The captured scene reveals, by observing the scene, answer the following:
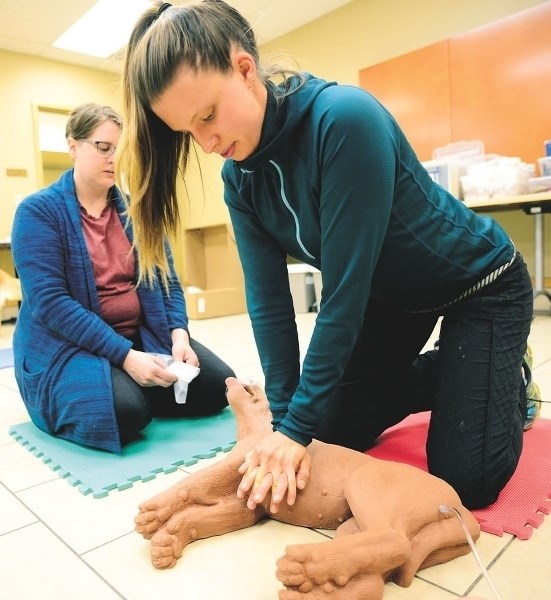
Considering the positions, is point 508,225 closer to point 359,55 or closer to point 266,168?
point 359,55

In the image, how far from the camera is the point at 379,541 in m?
0.69

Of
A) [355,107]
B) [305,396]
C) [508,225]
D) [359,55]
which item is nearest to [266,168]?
[355,107]

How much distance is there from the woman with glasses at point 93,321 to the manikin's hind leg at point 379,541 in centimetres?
73

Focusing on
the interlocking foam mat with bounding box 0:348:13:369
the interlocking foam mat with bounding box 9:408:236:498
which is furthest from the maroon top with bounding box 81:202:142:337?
the interlocking foam mat with bounding box 0:348:13:369

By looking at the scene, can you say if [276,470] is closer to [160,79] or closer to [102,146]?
[160,79]

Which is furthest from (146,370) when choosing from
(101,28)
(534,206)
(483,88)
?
(101,28)

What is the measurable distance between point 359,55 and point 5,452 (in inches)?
158

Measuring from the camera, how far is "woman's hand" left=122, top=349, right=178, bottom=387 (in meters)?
1.37

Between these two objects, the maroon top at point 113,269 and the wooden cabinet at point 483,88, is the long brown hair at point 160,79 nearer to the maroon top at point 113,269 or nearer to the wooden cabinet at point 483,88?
the maroon top at point 113,269

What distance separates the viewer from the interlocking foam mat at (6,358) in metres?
2.44

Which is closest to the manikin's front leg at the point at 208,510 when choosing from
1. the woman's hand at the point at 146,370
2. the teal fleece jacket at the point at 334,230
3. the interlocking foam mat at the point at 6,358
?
the teal fleece jacket at the point at 334,230

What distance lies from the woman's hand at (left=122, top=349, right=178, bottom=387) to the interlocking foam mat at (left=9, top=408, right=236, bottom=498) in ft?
0.50

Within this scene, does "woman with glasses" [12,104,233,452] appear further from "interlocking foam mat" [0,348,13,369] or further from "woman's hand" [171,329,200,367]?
"interlocking foam mat" [0,348,13,369]

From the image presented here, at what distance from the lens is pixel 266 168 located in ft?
3.01
